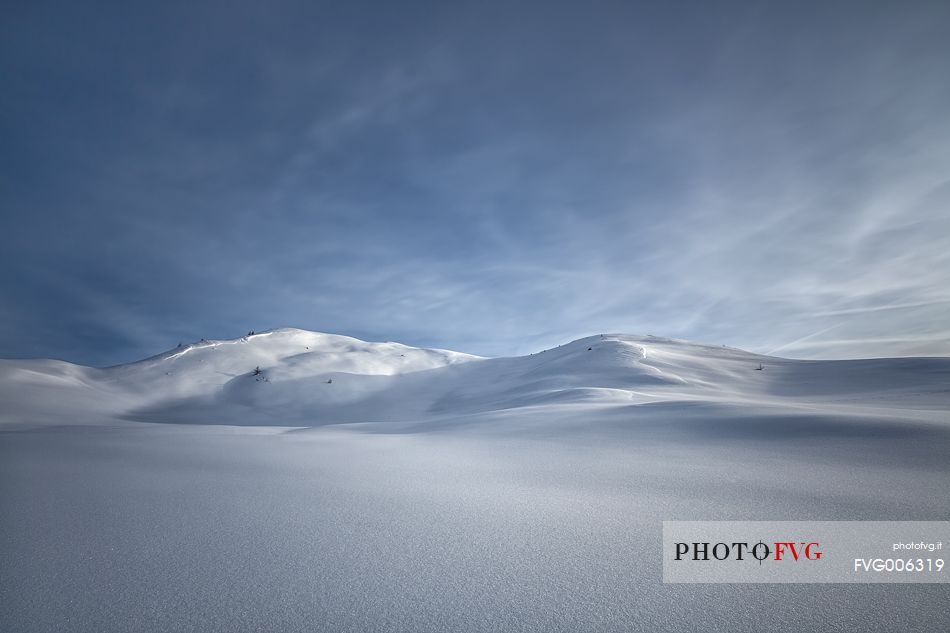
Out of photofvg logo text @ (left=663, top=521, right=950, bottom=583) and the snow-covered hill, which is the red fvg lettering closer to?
photofvg logo text @ (left=663, top=521, right=950, bottom=583)

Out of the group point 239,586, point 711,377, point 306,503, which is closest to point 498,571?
point 239,586

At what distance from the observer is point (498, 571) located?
7.23 feet

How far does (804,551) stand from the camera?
2.45 m

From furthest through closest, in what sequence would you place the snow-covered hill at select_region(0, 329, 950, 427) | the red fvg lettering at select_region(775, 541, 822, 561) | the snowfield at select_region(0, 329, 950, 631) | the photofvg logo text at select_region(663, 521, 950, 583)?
the snow-covered hill at select_region(0, 329, 950, 427)
the red fvg lettering at select_region(775, 541, 822, 561)
the photofvg logo text at select_region(663, 521, 950, 583)
the snowfield at select_region(0, 329, 950, 631)

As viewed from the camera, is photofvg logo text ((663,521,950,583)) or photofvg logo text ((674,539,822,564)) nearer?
photofvg logo text ((663,521,950,583))

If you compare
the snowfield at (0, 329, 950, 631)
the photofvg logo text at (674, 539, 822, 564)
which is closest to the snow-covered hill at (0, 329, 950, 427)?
the snowfield at (0, 329, 950, 631)

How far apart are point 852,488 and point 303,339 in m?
38.2

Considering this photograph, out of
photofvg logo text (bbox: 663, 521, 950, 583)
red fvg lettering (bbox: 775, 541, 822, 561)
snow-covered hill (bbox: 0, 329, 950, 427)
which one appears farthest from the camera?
snow-covered hill (bbox: 0, 329, 950, 427)

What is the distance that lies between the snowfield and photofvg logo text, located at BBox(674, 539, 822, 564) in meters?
0.28

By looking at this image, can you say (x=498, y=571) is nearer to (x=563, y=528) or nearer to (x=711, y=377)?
(x=563, y=528)

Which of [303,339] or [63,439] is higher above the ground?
[303,339]

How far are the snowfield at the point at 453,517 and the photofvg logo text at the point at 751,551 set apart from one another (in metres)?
0.28

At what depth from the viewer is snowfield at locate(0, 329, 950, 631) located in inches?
72.1

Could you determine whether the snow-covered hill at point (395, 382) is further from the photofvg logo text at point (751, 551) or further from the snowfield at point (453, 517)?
the photofvg logo text at point (751, 551)
